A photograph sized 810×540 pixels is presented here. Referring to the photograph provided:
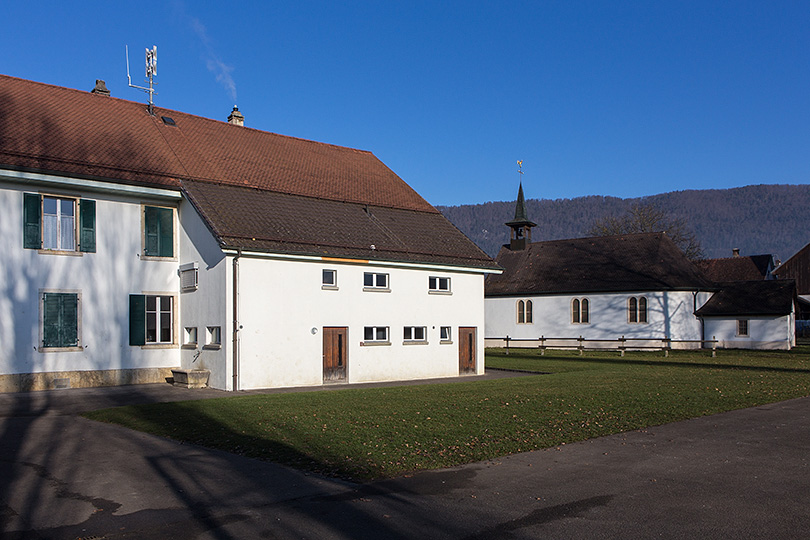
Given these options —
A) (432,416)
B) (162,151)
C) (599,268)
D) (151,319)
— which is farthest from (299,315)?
(599,268)

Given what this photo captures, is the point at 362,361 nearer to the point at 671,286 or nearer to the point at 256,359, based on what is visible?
the point at 256,359

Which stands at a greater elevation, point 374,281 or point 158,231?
point 158,231

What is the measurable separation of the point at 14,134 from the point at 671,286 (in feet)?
122

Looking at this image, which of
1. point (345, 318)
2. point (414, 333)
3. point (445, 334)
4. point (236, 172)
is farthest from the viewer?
point (445, 334)

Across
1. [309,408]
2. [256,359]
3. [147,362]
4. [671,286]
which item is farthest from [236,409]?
[671,286]

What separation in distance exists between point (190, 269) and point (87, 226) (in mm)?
3323

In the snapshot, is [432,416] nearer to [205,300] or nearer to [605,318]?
[205,300]

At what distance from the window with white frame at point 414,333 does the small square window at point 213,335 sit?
273 inches

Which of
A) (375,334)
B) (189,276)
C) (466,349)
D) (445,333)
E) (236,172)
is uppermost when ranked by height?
(236,172)

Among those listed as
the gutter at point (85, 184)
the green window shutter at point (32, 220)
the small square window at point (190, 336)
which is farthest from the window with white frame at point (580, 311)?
the green window shutter at point (32, 220)

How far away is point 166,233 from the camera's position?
77.4 ft

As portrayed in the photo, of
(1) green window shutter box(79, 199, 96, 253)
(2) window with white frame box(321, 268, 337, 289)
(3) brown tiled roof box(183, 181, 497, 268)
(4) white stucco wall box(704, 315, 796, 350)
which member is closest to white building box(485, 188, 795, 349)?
(4) white stucco wall box(704, 315, 796, 350)

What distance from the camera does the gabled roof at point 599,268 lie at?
151 ft

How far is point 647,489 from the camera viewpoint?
8.34 metres
